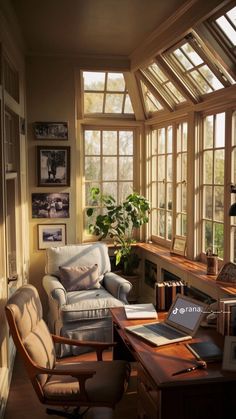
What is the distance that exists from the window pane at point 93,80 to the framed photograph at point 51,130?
2.06 feet

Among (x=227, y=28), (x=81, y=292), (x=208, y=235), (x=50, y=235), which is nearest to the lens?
(x=227, y=28)

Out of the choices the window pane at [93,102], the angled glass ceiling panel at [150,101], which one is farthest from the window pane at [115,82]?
the angled glass ceiling panel at [150,101]

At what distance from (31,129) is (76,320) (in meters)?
2.44

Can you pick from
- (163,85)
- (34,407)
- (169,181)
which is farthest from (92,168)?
(34,407)

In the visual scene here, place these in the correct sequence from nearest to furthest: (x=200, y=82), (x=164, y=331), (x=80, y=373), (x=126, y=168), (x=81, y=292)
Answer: (x=80, y=373), (x=164, y=331), (x=200, y=82), (x=81, y=292), (x=126, y=168)

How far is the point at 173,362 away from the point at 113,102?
431cm

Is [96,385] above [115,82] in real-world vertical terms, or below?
below

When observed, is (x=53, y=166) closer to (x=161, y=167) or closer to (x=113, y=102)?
(x=113, y=102)

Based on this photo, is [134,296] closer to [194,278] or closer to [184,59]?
[194,278]

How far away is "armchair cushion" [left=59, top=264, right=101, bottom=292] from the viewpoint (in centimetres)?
511

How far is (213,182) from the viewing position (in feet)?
15.1

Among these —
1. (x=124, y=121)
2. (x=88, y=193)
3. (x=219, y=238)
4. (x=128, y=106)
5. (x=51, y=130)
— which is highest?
(x=128, y=106)

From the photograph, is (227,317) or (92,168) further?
(92,168)

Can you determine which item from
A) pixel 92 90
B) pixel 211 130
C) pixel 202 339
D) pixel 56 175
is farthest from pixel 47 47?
pixel 202 339
